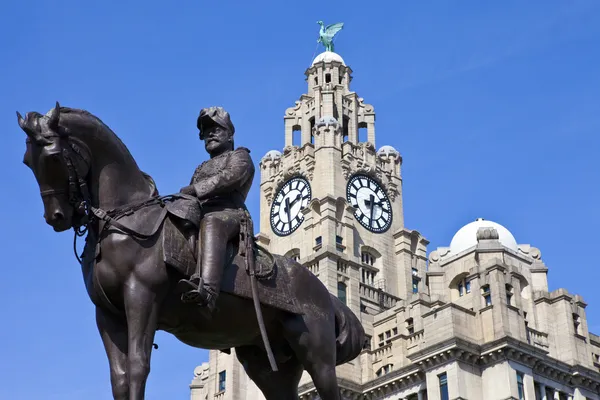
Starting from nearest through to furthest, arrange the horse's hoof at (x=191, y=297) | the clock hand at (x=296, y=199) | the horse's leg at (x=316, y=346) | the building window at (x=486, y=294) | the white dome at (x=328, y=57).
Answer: the horse's hoof at (x=191, y=297), the horse's leg at (x=316, y=346), the building window at (x=486, y=294), the clock hand at (x=296, y=199), the white dome at (x=328, y=57)

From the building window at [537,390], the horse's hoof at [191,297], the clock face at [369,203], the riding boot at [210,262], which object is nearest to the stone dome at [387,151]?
the clock face at [369,203]

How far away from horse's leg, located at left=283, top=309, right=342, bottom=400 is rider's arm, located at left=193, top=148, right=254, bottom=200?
1.58 m

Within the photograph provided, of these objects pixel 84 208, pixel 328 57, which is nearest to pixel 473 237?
pixel 328 57

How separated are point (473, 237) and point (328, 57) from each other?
33802 millimetres

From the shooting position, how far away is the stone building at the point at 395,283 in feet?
204

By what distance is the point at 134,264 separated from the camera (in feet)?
36.5

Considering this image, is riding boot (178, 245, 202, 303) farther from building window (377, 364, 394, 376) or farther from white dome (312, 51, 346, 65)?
white dome (312, 51, 346, 65)

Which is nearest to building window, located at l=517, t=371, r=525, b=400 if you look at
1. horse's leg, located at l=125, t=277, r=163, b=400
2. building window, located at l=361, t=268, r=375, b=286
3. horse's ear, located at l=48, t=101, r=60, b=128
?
building window, located at l=361, t=268, r=375, b=286

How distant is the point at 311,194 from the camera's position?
8900 centimetres

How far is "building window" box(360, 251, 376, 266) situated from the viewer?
8806 centimetres

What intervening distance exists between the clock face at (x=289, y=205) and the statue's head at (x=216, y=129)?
75.8 meters

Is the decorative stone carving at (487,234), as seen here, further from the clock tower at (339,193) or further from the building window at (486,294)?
the clock tower at (339,193)

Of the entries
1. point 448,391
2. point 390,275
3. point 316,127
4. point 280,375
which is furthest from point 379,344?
point 280,375

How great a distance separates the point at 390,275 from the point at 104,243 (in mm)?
78298
